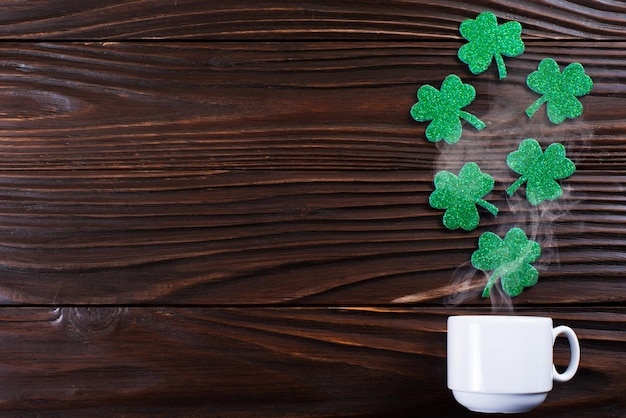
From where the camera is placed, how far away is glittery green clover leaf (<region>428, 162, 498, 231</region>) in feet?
2.64

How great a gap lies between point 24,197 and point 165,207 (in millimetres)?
165

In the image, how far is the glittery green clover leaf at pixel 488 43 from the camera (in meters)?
0.82

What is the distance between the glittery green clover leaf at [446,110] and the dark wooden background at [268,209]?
0.01 metres

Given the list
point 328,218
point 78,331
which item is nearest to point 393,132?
point 328,218

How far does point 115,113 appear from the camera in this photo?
2.67 ft

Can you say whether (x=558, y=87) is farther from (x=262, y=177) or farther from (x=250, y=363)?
(x=250, y=363)

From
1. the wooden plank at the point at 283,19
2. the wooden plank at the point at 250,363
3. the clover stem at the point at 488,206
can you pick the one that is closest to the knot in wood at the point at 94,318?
the wooden plank at the point at 250,363

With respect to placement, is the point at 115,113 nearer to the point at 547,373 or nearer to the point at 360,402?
the point at 360,402

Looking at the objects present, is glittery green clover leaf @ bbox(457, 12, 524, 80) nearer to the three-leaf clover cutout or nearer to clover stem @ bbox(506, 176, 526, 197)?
the three-leaf clover cutout

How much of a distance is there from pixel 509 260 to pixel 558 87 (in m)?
0.21

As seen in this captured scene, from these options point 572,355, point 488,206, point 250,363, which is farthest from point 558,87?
point 250,363

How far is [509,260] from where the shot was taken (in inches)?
31.5

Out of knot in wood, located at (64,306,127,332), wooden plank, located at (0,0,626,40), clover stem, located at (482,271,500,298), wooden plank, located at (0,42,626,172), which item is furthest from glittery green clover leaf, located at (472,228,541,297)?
knot in wood, located at (64,306,127,332)

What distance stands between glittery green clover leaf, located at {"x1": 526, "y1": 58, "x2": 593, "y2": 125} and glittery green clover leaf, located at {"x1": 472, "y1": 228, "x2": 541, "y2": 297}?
0.15 metres
